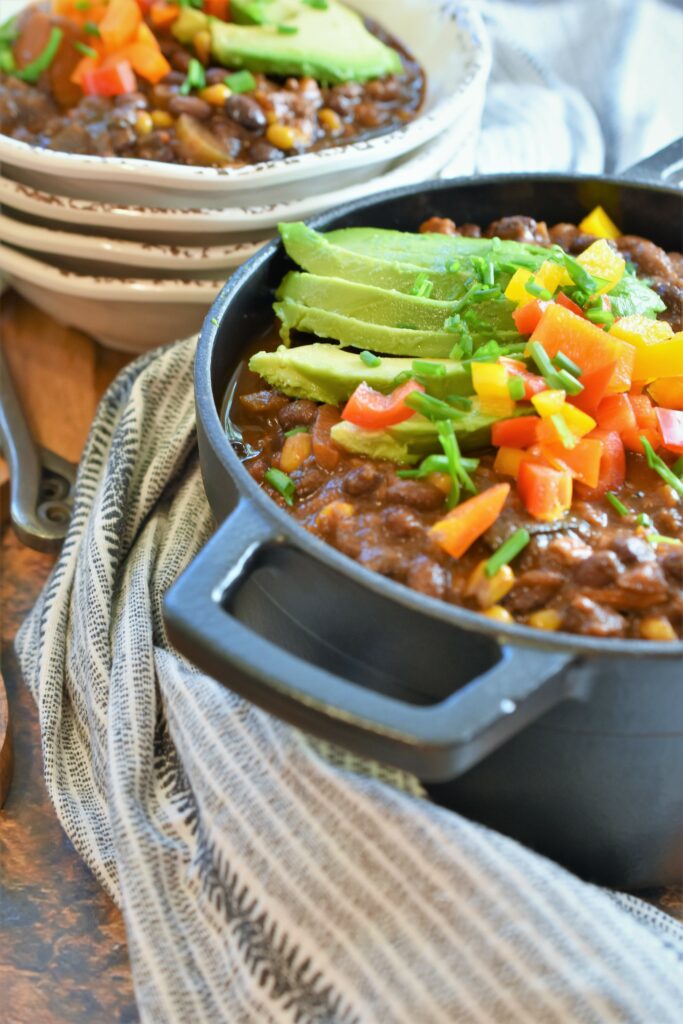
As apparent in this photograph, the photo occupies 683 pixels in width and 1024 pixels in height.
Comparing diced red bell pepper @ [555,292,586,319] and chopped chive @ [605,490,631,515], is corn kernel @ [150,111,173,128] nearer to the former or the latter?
diced red bell pepper @ [555,292,586,319]

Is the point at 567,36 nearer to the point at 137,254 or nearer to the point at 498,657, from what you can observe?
the point at 137,254

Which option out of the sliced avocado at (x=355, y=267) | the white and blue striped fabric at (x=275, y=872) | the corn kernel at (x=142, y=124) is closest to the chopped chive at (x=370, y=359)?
the sliced avocado at (x=355, y=267)

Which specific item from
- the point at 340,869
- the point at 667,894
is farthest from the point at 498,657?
the point at 667,894

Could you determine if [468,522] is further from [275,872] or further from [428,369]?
[275,872]

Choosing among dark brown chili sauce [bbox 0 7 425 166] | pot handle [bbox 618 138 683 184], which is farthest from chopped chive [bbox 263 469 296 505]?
dark brown chili sauce [bbox 0 7 425 166]

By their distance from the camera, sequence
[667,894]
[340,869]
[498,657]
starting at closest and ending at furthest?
[498,657], [340,869], [667,894]

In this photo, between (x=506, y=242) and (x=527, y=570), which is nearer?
(x=527, y=570)
